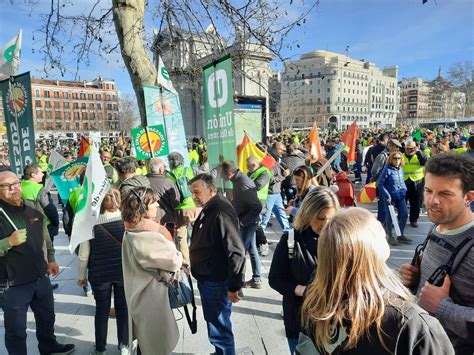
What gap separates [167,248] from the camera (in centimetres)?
242

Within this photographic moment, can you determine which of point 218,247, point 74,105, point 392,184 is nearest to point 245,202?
point 218,247

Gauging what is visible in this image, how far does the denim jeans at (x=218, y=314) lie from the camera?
291 centimetres

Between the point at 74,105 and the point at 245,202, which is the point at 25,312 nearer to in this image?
the point at 245,202

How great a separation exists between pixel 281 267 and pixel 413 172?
6.12 meters

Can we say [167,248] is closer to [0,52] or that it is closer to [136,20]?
[136,20]

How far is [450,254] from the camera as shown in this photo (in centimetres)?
167

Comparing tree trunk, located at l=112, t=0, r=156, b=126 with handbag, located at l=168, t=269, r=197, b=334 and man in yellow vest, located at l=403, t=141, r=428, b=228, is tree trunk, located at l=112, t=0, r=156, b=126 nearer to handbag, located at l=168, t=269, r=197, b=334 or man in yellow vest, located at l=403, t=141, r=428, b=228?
handbag, located at l=168, t=269, r=197, b=334

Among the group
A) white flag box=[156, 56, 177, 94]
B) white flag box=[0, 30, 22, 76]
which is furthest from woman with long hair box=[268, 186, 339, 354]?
white flag box=[0, 30, 22, 76]

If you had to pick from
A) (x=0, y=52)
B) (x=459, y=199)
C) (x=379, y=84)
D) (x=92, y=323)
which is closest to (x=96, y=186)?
(x=92, y=323)

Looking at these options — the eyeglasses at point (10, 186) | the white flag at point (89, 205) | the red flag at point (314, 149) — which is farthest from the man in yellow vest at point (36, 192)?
the red flag at point (314, 149)

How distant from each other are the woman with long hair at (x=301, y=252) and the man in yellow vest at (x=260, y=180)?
11.4 ft

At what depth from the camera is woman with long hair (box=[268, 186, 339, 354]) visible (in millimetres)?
2289

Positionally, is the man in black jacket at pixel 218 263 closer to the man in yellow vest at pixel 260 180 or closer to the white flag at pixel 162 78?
the man in yellow vest at pixel 260 180

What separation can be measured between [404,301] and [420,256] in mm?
857
